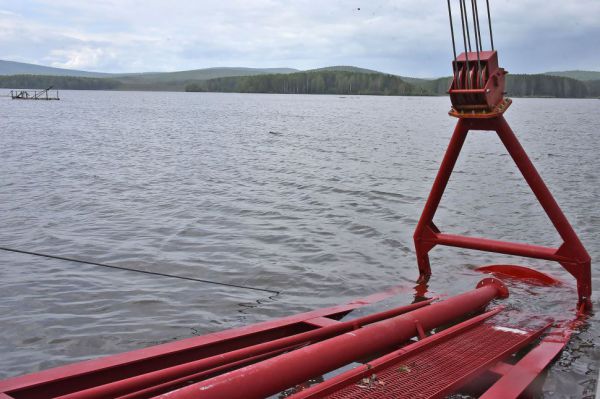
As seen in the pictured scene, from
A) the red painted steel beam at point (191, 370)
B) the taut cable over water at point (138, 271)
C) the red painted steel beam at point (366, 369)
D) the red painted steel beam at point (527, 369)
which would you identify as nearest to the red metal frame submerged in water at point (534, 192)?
the red painted steel beam at point (527, 369)

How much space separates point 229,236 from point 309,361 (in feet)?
28.8

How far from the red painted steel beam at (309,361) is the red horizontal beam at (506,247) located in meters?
1.90

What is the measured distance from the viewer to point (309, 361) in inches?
177

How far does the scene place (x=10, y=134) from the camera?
41375mm

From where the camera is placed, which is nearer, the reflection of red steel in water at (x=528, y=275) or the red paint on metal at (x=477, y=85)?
the red paint on metal at (x=477, y=85)

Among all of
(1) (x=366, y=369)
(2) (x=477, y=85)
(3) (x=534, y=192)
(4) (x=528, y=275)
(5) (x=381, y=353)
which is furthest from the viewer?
(4) (x=528, y=275)

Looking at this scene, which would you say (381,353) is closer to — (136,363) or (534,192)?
(136,363)

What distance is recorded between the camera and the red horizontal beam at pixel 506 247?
7.85m

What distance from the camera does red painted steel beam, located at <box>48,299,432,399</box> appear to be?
4.09 meters

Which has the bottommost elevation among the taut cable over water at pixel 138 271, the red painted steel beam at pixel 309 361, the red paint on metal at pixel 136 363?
the taut cable over water at pixel 138 271

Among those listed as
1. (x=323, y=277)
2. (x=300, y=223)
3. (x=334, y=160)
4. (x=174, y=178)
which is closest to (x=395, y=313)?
(x=323, y=277)

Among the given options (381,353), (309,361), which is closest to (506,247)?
(381,353)

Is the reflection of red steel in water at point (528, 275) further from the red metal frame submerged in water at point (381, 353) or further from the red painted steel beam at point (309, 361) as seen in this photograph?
the red painted steel beam at point (309, 361)

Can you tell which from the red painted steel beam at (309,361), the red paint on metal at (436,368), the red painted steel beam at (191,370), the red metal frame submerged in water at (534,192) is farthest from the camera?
the red metal frame submerged in water at (534,192)
